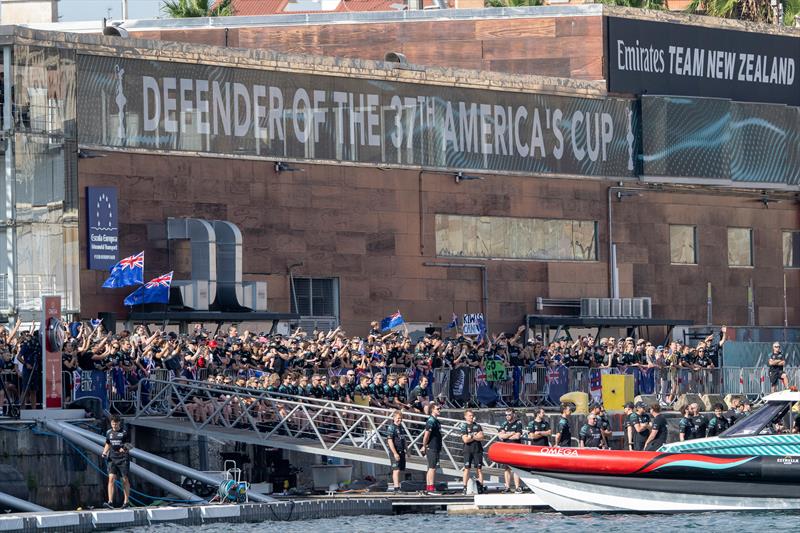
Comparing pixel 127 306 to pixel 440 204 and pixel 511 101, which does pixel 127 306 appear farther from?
pixel 511 101

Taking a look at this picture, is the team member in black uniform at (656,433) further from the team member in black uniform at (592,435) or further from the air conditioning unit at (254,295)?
the air conditioning unit at (254,295)

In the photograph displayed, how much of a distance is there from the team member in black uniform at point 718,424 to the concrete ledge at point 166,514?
11.5 metres

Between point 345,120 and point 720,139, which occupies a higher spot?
point 345,120

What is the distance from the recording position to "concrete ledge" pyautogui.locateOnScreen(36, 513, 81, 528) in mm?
30969

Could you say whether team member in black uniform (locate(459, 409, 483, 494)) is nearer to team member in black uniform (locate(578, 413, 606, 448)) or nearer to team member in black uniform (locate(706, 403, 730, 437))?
team member in black uniform (locate(578, 413, 606, 448))

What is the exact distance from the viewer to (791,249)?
203ft

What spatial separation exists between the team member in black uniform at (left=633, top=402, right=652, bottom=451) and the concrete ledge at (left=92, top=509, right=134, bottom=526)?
11.2m

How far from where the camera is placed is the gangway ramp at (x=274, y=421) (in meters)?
37.7

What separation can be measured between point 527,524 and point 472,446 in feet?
12.7

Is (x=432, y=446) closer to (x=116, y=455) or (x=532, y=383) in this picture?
(x=116, y=455)

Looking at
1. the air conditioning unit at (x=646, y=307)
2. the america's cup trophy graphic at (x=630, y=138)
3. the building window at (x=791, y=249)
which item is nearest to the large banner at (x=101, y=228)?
the air conditioning unit at (x=646, y=307)

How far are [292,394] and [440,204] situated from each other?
15.2 meters

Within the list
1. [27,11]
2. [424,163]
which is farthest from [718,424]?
[27,11]

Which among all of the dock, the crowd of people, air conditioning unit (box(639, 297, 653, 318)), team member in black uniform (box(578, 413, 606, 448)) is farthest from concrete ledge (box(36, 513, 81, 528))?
air conditioning unit (box(639, 297, 653, 318))
